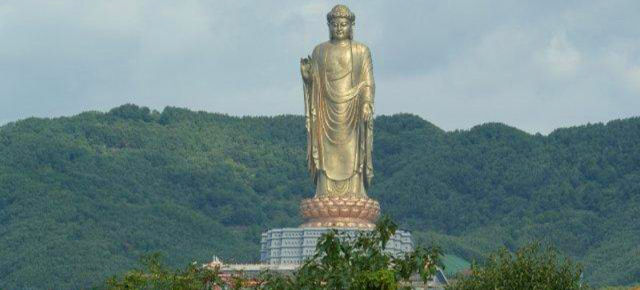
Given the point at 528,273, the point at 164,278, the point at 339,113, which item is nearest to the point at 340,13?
the point at 339,113

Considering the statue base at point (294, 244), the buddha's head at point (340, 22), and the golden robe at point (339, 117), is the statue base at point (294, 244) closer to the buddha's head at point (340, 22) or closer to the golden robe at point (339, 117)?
the golden robe at point (339, 117)

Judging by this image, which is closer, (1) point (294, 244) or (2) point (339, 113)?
(1) point (294, 244)

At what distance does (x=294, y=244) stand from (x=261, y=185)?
37846 millimetres

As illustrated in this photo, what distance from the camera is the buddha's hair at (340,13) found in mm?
45281

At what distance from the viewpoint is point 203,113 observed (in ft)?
293

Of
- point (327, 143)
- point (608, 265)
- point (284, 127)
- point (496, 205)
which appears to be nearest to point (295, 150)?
point (284, 127)

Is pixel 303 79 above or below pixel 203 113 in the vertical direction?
below

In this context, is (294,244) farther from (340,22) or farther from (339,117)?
(340,22)

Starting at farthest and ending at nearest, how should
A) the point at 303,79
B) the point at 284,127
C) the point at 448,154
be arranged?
the point at 284,127 < the point at 448,154 < the point at 303,79

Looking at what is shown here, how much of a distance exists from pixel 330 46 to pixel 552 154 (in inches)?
1479

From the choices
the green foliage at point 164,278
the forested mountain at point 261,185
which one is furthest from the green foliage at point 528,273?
the forested mountain at point 261,185

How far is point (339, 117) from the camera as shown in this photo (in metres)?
45.4

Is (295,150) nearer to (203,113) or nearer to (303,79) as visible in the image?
(203,113)

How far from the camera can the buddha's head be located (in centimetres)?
4528
